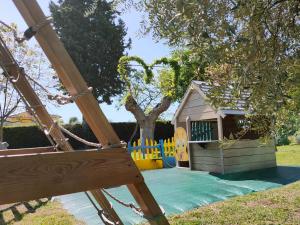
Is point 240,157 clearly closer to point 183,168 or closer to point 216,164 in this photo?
point 216,164

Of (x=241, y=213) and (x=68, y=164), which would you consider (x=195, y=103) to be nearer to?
(x=241, y=213)

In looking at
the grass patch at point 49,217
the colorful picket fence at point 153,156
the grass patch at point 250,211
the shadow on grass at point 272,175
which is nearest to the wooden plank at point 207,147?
the shadow on grass at point 272,175

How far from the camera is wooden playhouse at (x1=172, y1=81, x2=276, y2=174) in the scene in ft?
29.0

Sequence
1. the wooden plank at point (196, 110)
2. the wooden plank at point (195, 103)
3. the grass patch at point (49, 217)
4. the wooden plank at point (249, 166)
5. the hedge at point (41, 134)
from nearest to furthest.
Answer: the grass patch at point (49, 217) < the wooden plank at point (249, 166) < the wooden plank at point (196, 110) < the wooden plank at point (195, 103) < the hedge at point (41, 134)

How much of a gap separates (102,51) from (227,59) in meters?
27.7

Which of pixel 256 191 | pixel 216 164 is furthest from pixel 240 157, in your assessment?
pixel 256 191

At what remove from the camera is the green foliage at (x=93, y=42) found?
1123 inches

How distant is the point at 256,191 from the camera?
21.3 ft

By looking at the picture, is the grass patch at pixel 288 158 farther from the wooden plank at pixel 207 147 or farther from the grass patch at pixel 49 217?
the grass patch at pixel 49 217

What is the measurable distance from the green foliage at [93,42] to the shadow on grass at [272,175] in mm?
21636

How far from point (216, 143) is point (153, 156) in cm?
350

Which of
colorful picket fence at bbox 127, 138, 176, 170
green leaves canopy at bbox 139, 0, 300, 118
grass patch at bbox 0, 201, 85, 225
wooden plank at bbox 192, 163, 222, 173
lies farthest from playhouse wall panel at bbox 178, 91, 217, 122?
green leaves canopy at bbox 139, 0, 300, 118

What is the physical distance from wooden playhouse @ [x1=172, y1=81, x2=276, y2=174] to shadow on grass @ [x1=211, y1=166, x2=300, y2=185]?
14.9 inches

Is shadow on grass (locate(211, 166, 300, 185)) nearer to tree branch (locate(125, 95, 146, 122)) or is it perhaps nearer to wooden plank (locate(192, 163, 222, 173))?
wooden plank (locate(192, 163, 222, 173))
